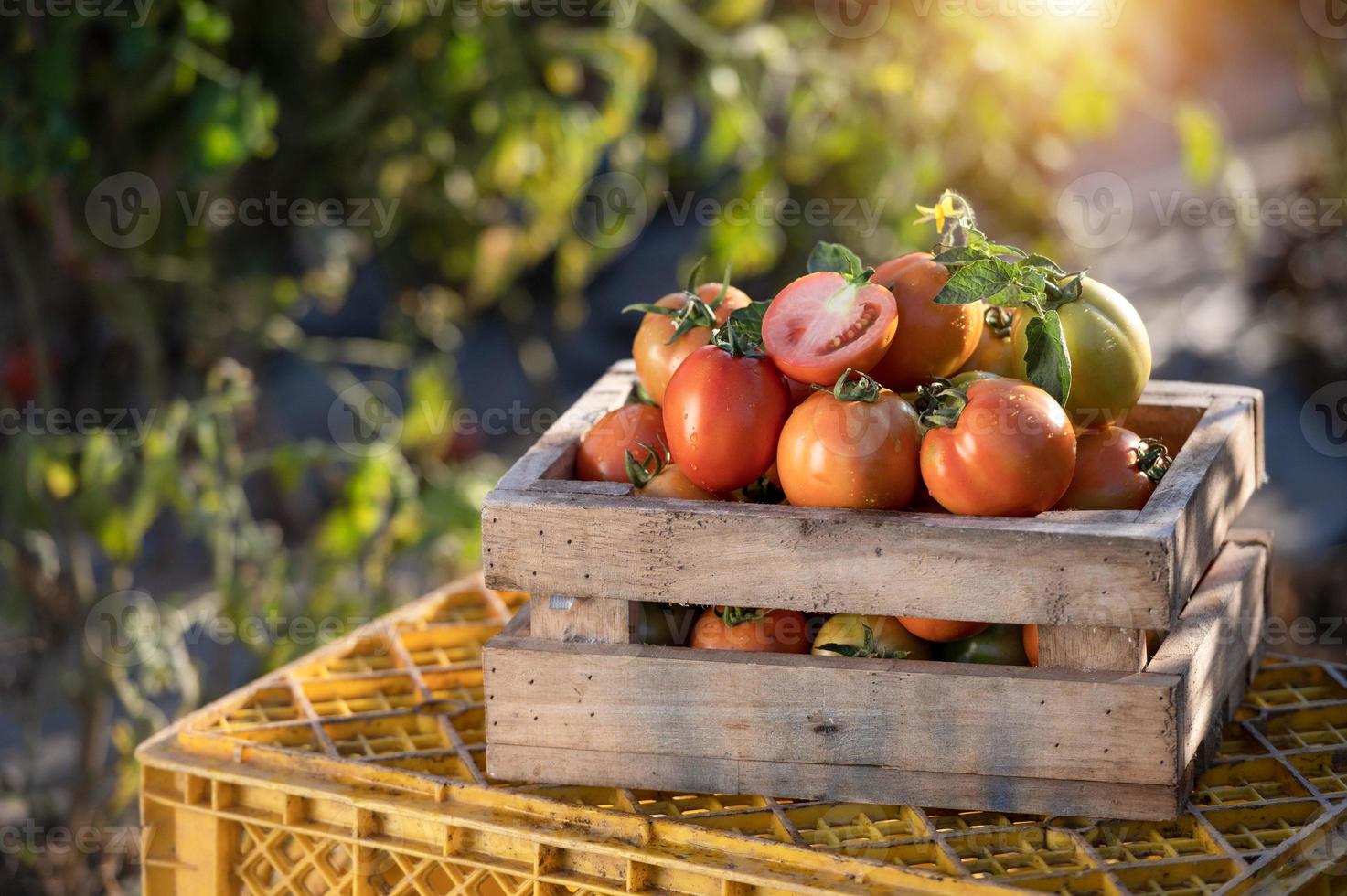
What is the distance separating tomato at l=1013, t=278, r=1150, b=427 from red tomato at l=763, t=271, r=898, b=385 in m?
0.17

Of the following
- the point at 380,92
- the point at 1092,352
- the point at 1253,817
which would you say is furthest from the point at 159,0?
the point at 1253,817

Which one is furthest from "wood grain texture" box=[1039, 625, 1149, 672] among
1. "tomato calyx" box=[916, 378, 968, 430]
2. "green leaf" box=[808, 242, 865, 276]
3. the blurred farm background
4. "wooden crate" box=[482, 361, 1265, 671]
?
the blurred farm background

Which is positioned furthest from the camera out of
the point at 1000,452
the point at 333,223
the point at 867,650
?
the point at 333,223

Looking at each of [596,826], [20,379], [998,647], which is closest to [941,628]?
[998,647]

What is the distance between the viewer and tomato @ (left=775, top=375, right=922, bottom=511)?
137cm

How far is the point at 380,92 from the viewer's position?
2943 millimetres

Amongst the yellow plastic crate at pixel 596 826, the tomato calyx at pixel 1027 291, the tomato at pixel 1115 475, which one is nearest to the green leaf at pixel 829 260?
the tomato calyx at pixel 1027 291

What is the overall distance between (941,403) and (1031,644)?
0.24 m

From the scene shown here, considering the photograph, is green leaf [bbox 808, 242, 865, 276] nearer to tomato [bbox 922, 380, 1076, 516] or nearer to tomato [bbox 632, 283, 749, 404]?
tomato [bbox 632, 283, 749, 404]

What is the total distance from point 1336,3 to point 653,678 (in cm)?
503

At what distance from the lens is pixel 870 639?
144cm

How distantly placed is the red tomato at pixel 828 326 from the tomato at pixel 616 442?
18cm

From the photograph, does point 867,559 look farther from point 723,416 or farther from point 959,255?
point 959,255

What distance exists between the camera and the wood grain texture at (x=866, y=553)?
1.32 metres
